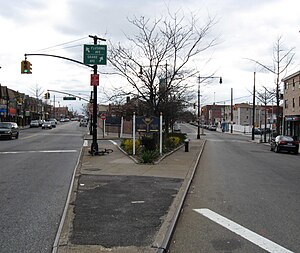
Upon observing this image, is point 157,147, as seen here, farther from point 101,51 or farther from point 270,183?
point 270,183

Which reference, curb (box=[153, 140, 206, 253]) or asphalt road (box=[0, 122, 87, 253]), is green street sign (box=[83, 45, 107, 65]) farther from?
curb (box=[153, 140, 206, 253])

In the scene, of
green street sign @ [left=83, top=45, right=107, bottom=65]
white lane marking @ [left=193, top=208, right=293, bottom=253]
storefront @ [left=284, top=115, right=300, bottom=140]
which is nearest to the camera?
white lane marking @ [left=193, top=208, right=293, bottom=253]

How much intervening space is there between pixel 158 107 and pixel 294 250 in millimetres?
18429

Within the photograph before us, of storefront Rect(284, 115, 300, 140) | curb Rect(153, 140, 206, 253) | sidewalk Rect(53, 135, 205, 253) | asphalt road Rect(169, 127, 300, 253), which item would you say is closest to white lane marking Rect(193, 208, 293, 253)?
asphalt road Rect(169, 127, 300, 253)

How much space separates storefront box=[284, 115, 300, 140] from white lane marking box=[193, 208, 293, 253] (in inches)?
1666

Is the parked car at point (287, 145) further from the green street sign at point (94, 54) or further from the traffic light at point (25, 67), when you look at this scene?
the traffic light at point (25, 67)

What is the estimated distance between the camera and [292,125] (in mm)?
51719

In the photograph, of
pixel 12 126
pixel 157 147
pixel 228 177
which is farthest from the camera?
pixel 12 126

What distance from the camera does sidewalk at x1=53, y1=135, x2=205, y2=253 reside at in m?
5.44

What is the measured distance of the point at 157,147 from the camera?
854 inches

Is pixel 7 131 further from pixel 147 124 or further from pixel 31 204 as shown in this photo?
pixel 31 204

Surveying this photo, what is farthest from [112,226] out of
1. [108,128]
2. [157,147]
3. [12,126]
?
[108,128]

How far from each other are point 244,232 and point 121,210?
2404 mm

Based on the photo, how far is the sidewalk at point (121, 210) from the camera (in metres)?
5.44
